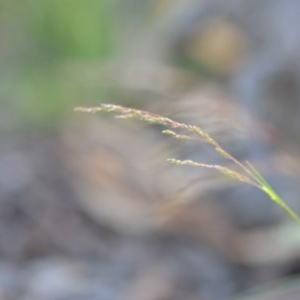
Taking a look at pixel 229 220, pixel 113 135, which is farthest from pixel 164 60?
pixel 229 220

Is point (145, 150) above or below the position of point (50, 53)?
below

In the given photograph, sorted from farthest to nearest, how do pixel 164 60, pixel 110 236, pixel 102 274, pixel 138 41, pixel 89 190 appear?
pixel 138 41
pixel 164 60
pixel 89 190
pixel 110 236
pixel 102 274

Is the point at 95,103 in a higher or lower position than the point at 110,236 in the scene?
higher

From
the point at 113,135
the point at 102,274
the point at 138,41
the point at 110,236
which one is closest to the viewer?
the point at 102,274

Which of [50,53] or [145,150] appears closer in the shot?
[145,150]

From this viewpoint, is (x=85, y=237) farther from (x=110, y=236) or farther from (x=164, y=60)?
(x=164, y=60)

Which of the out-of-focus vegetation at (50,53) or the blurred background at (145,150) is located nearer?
the blurred background at (145,150)

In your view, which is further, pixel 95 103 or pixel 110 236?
pixel 95 103

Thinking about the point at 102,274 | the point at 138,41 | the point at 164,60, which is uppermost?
the point at 138,41

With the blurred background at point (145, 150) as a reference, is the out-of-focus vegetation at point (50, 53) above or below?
above
